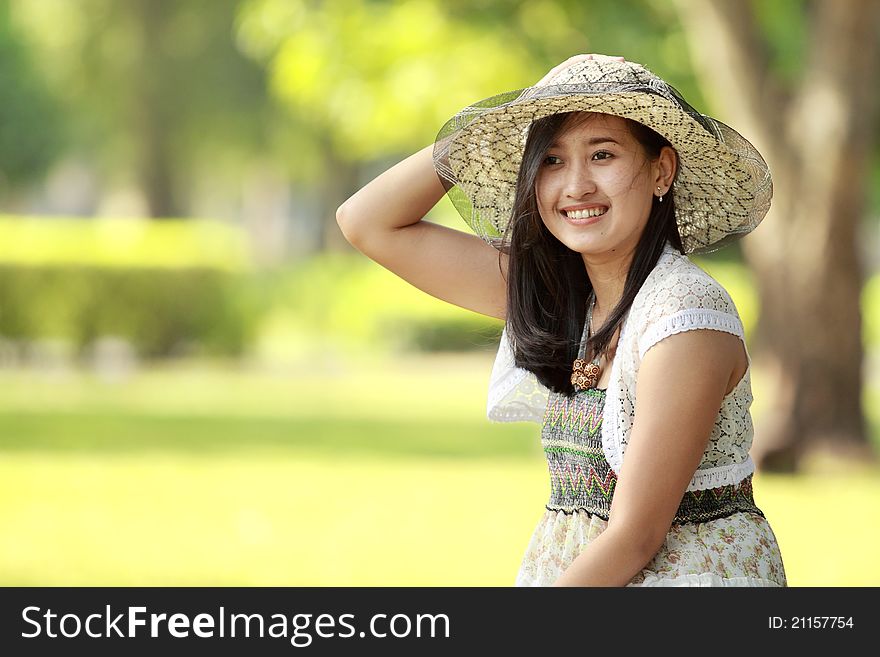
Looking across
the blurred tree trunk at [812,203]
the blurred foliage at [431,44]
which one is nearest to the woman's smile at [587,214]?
the blurred tree trunk at [812,203]

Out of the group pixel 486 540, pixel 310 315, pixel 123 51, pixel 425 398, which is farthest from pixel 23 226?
pixel 486 540

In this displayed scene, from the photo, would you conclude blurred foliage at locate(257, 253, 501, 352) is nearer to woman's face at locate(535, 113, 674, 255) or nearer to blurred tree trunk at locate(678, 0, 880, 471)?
blurred tree trunk at locate(678, 0, 880, 471)

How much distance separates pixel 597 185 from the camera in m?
2.72

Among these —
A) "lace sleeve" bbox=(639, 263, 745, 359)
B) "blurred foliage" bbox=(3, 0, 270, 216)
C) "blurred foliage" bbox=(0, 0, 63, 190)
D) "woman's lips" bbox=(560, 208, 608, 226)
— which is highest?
"blurred foliage" bbox=(3, 0, 270, 216)

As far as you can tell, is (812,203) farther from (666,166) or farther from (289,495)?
(666,166)

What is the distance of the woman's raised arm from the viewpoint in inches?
126

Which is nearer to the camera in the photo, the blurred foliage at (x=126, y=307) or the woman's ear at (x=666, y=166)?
the woman's ear at (x=666, y=166)

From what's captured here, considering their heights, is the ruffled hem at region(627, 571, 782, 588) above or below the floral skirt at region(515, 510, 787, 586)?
below

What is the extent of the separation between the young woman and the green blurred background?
526mm

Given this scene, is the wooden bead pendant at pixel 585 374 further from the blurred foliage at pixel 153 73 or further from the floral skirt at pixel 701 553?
the blurred foliage at pixel 153 73

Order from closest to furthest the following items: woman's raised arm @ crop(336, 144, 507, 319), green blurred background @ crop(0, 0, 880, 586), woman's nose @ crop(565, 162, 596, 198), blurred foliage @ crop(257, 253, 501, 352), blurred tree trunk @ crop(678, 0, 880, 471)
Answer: woman's nose @ crop(565, 162, 596, 198)
woman's raised arm @ crop(336, 144, 507, 319)
green blurred background @ crop(0, 0, 880, 586)
blurred tree trunk @ crop(678, 0, 880, 471)
blurred foliage @ crop(257, 253, 501, 352)

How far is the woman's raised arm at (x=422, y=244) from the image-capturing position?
3.19 m

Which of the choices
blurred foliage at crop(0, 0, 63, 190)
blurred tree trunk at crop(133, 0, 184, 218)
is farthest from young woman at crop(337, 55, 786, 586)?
blurred tree trunk at crop(133, 0, 184, 218)

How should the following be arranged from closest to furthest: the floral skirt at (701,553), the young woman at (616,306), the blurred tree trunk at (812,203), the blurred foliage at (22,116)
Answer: the young woman at (616,306), the floral skirt at (701,553), the blurred tree trunk at (812,203), the blurred foliage at (22,116)
